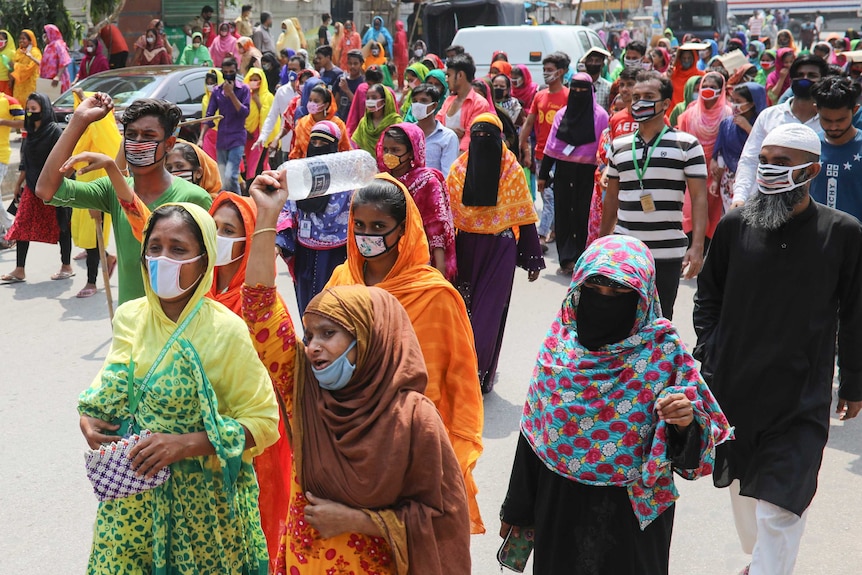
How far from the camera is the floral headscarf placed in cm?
308

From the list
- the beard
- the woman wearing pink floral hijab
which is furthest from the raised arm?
the woman wearing pink floral hijab

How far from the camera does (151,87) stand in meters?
14.0

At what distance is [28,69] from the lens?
17.4 meters

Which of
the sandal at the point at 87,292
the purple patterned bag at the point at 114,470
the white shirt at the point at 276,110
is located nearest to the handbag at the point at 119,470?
the purple patterned bag at the point at 114,470

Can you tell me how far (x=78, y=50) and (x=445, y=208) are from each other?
720 inches

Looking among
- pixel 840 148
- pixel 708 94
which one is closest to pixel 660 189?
pixel 840 148

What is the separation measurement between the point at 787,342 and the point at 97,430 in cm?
237

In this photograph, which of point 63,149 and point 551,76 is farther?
point 551,76

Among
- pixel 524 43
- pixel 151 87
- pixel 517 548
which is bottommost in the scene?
pixel 517 548

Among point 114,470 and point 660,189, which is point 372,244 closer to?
point 114,470

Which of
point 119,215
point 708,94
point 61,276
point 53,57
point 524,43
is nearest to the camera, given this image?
point 119,215

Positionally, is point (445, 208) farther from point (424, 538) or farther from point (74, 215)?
point (74, 215)

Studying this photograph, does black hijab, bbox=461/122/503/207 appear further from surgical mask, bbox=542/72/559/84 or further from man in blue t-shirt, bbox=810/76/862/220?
surgical mask, bbox=542/72/559/84

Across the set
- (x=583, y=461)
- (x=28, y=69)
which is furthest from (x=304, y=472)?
(x=28, y=69)
